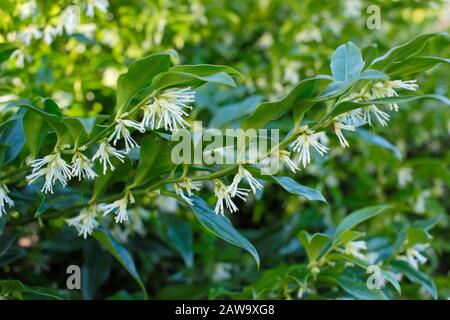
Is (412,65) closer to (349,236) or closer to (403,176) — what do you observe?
(349,236)

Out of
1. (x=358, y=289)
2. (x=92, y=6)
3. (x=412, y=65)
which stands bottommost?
(x=358, y=289)

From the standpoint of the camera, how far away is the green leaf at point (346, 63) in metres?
0.81

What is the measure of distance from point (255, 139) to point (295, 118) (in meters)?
0.06

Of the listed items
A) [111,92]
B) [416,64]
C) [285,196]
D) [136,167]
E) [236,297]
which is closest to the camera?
[416,64]

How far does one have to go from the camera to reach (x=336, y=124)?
2.68 feet

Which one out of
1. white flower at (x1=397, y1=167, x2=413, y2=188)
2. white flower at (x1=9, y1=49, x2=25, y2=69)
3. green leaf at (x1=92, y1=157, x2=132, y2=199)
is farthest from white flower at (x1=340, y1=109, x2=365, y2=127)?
white flower at (x1=397, y1=167, x2=413, y2=188)

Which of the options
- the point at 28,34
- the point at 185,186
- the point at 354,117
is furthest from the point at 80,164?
the point at 28,34

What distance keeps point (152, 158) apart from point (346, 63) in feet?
1.02

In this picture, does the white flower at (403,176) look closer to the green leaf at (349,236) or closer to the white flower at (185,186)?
the green leaf at (349,236)

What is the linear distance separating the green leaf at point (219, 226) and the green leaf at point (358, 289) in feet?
0.84

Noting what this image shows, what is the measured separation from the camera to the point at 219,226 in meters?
0.90

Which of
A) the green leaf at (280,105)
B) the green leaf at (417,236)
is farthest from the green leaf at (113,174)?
the green leaf at (417,236)
